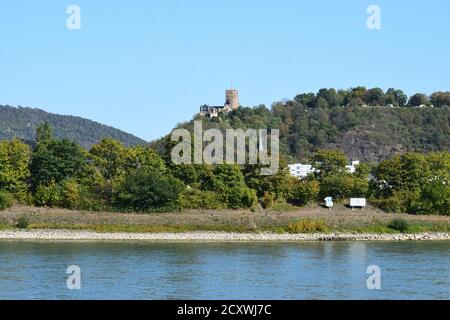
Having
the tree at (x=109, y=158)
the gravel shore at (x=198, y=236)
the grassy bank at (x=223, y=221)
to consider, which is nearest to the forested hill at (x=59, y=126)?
the tree at (x=109, y=158)

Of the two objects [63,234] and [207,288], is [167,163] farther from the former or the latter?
[207,288]

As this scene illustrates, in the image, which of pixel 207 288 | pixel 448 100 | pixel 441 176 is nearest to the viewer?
pixel 207 288

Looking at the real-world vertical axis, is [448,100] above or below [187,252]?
above

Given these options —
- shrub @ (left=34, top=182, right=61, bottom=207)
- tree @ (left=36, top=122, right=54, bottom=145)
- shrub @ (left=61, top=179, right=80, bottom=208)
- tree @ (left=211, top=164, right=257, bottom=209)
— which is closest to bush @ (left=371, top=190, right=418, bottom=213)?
tree @ (left=211, top=164, right=257, bottom=209)

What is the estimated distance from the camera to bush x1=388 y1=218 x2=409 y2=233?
48.8 metres

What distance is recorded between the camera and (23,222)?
4594 cm

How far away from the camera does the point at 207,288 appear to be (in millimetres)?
25125

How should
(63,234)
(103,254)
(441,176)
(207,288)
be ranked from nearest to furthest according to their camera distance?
(207,288), (103,254), (63,234), (441,176)

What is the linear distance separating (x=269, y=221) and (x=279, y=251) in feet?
36.6

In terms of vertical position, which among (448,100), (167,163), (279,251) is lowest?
(279,251)

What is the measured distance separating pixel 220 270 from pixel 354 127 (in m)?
63.4

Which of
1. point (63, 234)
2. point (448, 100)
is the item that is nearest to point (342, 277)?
point (63, 234)

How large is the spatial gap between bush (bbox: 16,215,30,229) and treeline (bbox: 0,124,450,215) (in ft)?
8.14
